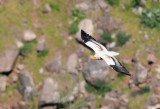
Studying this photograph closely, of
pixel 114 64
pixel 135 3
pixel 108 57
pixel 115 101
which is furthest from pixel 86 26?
pixel 114 64

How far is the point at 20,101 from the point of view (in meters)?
26.3

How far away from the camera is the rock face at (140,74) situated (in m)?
25.7

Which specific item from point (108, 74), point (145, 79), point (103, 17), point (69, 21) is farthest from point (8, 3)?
point (145, 79)

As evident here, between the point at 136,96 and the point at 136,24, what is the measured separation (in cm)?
475

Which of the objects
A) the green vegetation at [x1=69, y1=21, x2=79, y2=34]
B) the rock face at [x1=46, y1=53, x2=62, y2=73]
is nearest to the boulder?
the green vegetation at [x1=69, y1=21, x2=79, y2=34]

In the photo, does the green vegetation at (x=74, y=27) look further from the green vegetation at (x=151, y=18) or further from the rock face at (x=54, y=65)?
the green vegetation at (x=151, y=18)

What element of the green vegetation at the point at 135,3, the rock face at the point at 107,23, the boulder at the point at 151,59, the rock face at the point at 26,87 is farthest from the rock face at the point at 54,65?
the green vegetation at the point at 135,3

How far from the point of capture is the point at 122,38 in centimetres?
2683

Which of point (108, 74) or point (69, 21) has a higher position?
point (69, 21)

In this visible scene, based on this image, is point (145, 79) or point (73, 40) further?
point (73, 40)

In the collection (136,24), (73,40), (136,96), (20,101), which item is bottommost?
(20,101)

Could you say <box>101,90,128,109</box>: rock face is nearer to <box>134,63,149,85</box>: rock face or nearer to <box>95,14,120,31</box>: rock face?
<box>134,63,149,85</box>: rock face

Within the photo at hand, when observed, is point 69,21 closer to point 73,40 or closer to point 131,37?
point 73,40

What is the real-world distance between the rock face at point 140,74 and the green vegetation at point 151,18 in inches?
112
